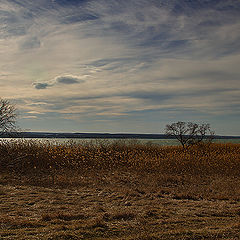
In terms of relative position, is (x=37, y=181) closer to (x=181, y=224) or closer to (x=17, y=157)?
(x=17, y=157)

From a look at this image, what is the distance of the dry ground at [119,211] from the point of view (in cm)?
533

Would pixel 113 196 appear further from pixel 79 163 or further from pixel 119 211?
pixel 79 163

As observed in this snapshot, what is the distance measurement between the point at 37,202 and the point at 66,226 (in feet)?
9.51

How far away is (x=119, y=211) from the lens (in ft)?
23.4

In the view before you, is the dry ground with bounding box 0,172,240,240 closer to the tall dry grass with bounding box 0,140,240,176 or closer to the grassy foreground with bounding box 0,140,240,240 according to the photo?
the grassy foreground with bounding box 0,140,240,240

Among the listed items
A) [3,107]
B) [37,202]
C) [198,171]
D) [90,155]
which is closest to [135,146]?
[90,155]

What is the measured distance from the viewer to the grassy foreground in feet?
18.2

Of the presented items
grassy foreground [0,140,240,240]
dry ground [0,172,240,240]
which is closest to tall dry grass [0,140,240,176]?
grassy foreground [0,140,240,240]

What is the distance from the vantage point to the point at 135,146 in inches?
923

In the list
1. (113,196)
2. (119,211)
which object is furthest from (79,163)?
(119,211)

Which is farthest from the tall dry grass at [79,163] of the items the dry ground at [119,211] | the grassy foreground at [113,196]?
the dry ground at [119,211]

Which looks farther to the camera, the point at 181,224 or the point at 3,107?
the point at 3,107

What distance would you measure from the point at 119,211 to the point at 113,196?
233 cm

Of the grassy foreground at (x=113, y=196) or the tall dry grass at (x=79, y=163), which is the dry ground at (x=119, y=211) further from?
the tall dry grass at (x=79, y=163)
